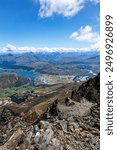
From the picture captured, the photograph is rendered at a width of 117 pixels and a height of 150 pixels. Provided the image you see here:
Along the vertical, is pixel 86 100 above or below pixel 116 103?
below

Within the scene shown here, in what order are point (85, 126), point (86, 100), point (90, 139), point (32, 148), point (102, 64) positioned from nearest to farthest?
point (102, 64), point (32, 148), point (90, 139), point (85, 126), point (86, 100)

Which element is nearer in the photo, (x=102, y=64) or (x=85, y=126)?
(x=102, y=64)

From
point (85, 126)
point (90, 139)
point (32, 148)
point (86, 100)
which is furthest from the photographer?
point (86, 100)

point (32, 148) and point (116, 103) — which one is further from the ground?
point (116, 103)

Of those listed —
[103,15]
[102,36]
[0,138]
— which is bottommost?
[0,138]

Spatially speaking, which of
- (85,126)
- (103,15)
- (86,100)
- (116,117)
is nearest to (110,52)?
(103,15)

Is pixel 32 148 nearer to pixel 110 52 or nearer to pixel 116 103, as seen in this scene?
pixel 116 103

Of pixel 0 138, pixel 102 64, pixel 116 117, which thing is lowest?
pixel 0 138

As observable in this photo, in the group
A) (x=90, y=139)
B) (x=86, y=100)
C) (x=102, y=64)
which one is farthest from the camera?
(x=86, y=100)

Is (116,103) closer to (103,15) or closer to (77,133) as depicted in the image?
(103,15)

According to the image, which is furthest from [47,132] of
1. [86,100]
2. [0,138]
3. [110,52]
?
[86,100]
